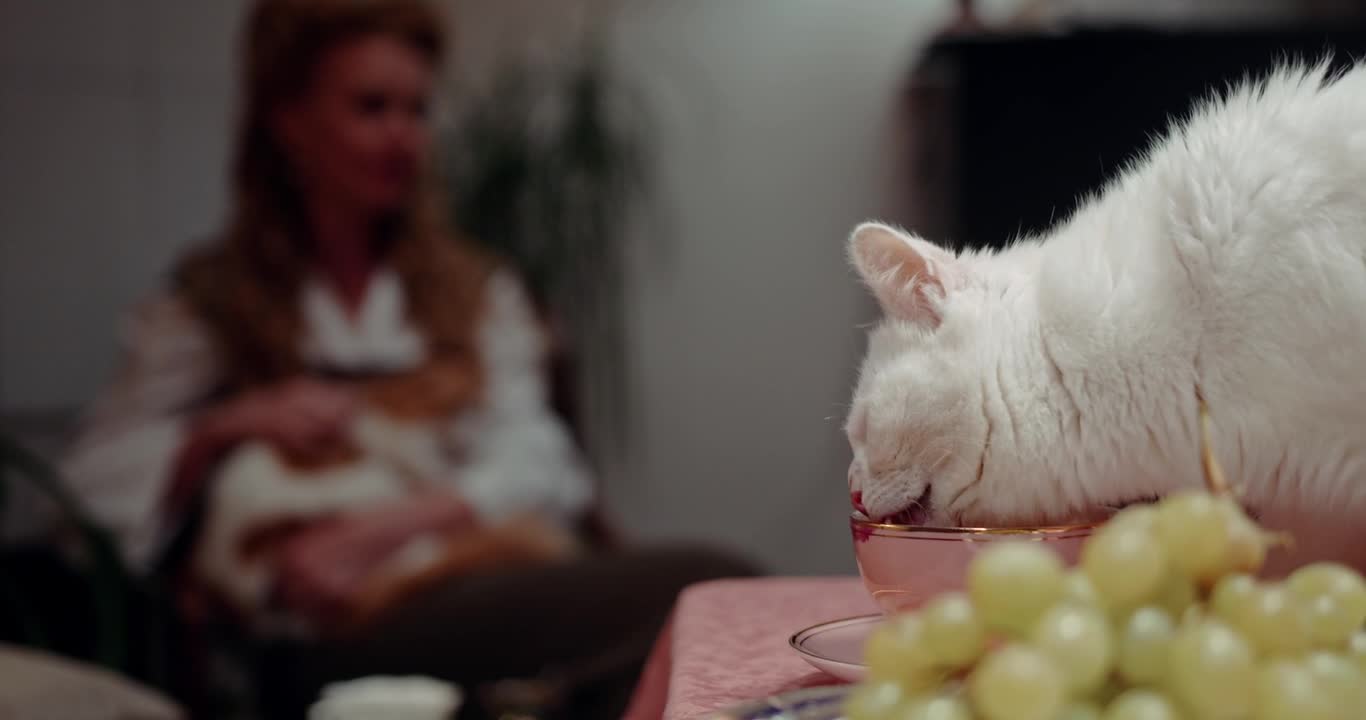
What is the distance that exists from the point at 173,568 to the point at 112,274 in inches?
39.5

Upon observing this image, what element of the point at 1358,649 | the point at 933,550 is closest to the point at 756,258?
the point at 933,550

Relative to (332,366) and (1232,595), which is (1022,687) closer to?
(1232,595)

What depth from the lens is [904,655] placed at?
0.27 metres

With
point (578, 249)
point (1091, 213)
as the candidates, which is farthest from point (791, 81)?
point (1091, 213)

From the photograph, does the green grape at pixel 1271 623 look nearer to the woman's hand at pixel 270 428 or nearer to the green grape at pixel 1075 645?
the green grape at pixel 1075 645

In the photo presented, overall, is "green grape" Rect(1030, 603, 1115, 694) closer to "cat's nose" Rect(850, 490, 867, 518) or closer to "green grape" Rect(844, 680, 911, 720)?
"green grape" Rect(844, 680, 911, 720)

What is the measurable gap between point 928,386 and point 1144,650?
0.83 ft

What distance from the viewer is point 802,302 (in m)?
2.90

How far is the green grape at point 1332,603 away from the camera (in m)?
0.28

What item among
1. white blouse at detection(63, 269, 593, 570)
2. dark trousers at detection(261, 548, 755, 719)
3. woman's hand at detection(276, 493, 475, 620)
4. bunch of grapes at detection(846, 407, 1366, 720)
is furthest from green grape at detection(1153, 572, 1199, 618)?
white blouse at detection(63, 269, 593, 570)

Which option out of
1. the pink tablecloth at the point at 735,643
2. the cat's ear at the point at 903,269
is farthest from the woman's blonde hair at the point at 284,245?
the cat's ear at the point at 903,269

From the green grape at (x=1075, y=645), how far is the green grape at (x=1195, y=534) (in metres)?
0.03

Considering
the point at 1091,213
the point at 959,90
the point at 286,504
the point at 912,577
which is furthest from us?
the point at 959,90

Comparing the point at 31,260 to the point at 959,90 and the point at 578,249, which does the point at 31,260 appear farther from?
the point at 959,90
